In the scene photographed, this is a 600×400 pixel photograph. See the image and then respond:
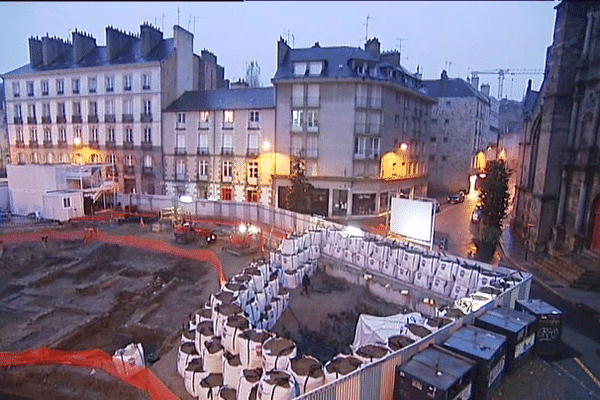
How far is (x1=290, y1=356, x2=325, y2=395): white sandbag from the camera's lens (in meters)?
9.43

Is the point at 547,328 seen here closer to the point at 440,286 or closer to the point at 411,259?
the point at 440,286

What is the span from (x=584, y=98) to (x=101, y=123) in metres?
44.3

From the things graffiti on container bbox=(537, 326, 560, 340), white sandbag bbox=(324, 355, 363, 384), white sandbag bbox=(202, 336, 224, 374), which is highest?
white sandbag bbox=(324, 355, 363, 384)

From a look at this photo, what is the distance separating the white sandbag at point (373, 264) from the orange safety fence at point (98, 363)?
37.2ft

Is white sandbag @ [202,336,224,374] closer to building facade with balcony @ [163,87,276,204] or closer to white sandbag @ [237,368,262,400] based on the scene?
white sandbag @ [237,368,262,400]

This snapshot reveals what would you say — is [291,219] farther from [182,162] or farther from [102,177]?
[102,177]

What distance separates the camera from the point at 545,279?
21.0 meters

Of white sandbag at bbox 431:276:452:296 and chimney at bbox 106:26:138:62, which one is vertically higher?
chimney at bbox 106:26:138:62

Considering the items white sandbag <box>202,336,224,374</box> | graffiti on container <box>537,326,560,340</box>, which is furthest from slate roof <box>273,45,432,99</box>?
white sandbag <box>202,336,224,374</box>

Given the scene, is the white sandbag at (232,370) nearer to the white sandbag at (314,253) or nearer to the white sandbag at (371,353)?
the white sandbag at (371,353)

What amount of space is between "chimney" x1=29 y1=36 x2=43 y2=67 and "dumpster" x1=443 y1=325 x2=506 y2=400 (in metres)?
55.8

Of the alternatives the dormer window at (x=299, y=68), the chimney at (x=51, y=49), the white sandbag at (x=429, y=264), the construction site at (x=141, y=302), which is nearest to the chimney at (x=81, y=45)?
the chimney at (x=51, y=49)

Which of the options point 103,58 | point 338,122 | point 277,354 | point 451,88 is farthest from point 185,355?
point 451,88

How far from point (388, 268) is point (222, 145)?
26.5m
